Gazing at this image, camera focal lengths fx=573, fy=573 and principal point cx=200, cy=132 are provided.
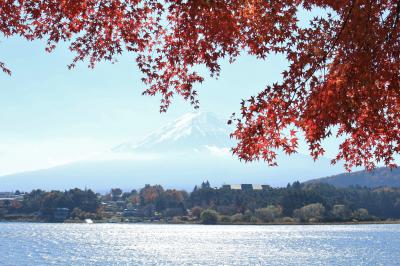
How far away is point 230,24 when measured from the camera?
12.7 meters

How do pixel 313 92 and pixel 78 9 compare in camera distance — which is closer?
pixel 313 92

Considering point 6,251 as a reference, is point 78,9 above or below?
above

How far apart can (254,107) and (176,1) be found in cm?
290

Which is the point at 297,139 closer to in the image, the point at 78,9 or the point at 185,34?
the point at 185,34

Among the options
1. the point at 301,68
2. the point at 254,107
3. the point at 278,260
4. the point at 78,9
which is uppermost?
the point at 78,9

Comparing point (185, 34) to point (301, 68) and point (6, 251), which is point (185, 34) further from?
point (6, 251)

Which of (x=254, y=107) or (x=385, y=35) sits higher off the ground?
(x=385, y=35)

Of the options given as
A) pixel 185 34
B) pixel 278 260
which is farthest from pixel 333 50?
pixel 278 260

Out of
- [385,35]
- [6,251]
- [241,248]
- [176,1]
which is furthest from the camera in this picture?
[241,248]

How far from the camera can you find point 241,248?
387 feet

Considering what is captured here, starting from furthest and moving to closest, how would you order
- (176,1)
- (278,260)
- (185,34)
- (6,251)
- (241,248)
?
(241,248)
(6,251)
(278,260)
(185,34)
(176,1)

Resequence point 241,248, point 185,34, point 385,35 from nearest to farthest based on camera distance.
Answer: point 385,35
point 185,34
point 241,248

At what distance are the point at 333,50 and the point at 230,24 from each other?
2.36m

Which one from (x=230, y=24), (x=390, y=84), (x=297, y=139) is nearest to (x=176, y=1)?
(x=230, y=24)
